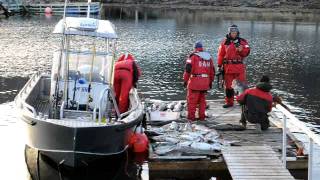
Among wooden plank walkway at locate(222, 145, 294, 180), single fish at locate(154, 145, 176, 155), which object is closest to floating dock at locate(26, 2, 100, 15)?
single fish at locate(154, 145, 176, 155)

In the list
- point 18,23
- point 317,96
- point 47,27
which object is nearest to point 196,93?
point 317,96

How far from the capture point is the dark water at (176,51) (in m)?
20.8

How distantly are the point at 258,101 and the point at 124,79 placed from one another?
3.05 metres

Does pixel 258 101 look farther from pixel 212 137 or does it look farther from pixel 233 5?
pixel 233 5

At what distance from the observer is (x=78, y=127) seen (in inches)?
386

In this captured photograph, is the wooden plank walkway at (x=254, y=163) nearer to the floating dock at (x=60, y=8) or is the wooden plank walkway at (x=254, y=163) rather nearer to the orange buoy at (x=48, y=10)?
the floating dock at (x=60, y=8)

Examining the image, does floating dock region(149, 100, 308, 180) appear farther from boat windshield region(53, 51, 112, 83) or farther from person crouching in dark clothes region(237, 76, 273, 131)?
boat windshield region(53, 51, 112, 83)

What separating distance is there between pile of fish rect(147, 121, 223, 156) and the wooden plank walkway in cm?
47

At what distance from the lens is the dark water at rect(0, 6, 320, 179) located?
20812 millimetres

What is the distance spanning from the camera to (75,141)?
32.8 ft

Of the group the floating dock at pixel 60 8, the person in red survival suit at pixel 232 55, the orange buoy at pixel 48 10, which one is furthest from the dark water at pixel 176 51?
the orange buoy at pixel 48 10

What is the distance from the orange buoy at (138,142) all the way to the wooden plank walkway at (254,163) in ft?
5.58

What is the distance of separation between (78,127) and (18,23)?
39.7 m

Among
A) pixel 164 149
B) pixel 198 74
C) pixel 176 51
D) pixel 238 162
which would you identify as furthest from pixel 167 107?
pixel 176 51
